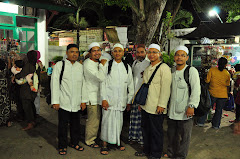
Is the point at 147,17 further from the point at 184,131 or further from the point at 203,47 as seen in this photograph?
the point at 184,131

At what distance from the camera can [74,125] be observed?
4215mm

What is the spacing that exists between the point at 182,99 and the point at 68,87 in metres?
2.01

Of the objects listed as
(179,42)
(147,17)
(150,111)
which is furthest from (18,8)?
(179,42)

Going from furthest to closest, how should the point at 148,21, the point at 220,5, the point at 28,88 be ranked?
the point at 220,5 < the point at 148,21 < the point at 28,88

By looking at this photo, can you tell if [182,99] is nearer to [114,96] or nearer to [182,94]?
[182,94]

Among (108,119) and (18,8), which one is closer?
(108,119)

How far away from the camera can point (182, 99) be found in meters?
3.64

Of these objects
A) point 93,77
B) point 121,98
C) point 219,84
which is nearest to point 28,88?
point 93,77

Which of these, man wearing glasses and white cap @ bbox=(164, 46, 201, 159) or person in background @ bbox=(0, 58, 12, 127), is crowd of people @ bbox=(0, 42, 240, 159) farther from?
person in background @ bbox=(0, 58, 12, 127)

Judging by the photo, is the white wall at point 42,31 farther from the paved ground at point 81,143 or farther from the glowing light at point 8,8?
the paved ground at point 81,143

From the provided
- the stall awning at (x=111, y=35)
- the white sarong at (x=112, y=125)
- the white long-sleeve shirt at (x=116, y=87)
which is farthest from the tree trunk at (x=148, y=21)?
the stall awning at (x=111, y=35)

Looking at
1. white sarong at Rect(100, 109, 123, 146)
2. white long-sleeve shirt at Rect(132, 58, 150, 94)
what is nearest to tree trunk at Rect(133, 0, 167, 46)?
white long-sleeve shirt at Rect(132, 58, 150, 94)

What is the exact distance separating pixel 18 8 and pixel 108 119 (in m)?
9.53

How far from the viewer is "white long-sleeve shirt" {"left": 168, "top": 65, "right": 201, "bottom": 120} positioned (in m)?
3.50
